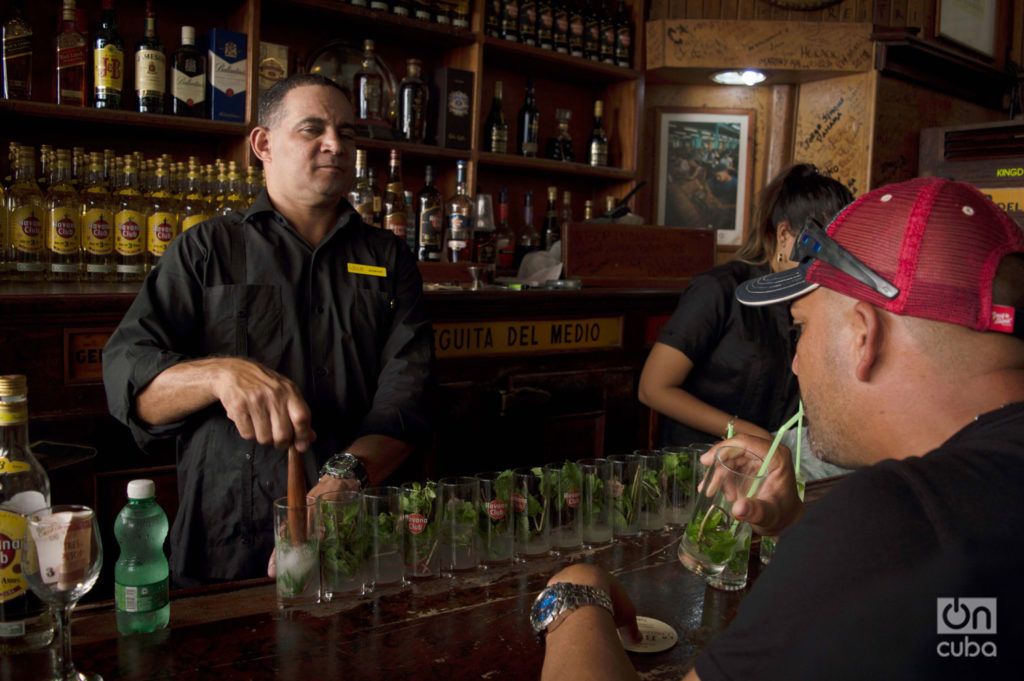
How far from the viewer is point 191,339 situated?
1982mm

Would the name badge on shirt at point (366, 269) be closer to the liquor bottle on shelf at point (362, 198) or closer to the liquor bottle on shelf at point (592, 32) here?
the liquor bottle on shelf at point (362, 198)

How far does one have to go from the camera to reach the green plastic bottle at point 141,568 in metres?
1.15

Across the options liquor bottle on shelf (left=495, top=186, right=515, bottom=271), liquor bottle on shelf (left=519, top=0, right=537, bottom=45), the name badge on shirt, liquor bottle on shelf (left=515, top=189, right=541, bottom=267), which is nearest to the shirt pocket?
the name badge on shirt

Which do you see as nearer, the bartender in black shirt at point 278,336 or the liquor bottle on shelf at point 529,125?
the bartender in black shirt at point 278,336

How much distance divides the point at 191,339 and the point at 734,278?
1454 millimetres

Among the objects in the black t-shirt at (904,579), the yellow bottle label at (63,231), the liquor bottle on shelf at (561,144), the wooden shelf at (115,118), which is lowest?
the black t-shirt at (904,579)

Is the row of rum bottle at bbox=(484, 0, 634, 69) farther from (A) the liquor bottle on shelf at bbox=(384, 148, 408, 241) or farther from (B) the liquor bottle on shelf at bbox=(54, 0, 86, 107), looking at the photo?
(B) the liquor bottle on shelf at bbox=(54, 0, 86, 107)

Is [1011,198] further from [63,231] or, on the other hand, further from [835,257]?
[63,231]

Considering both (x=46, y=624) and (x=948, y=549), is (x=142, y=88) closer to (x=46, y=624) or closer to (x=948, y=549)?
(x=46, y=624)

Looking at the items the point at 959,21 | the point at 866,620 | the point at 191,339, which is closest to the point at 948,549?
the point at 866,620

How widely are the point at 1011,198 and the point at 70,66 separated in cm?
376

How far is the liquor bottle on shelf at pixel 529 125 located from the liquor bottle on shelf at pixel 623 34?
1.48ft

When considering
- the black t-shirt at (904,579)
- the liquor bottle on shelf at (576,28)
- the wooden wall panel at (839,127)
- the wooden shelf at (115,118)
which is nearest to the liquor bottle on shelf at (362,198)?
the wooden shelf at (115,118)

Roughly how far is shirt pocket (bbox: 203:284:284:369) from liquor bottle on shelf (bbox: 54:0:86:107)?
135 cm
